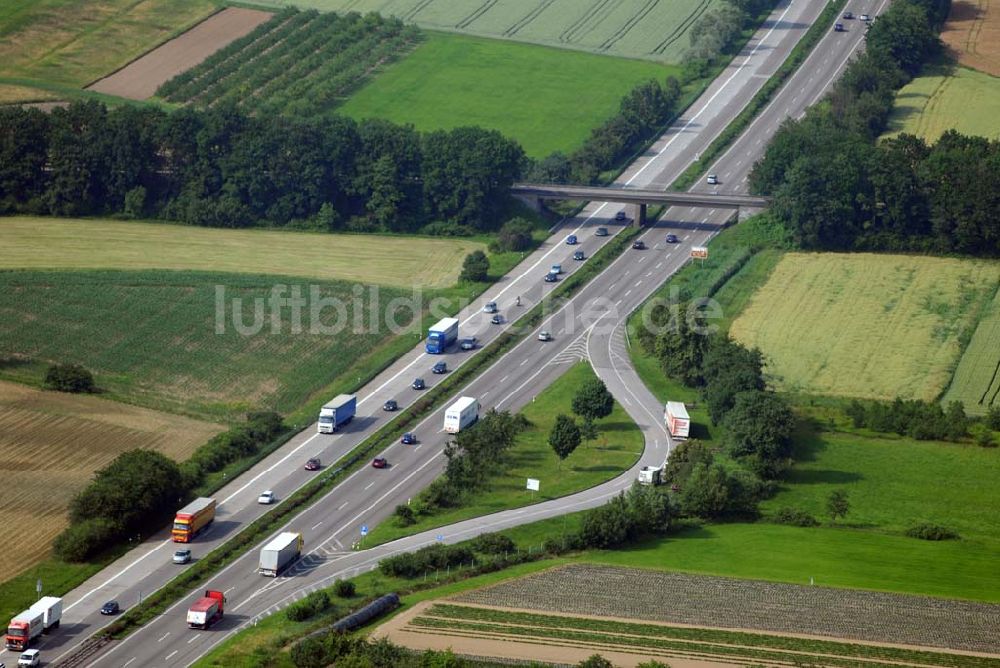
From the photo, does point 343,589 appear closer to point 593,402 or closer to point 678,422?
point 593,402

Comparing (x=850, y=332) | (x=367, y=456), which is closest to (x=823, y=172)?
(x=850, y=332)

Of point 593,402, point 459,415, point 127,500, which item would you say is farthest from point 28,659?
point 593,402

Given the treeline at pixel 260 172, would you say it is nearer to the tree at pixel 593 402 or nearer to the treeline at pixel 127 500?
the tree at pixel 593 402

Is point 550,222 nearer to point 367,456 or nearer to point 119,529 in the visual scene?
point 367,456

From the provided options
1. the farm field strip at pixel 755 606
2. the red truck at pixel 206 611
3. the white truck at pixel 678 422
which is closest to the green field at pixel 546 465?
the white truck at pixel 678 422

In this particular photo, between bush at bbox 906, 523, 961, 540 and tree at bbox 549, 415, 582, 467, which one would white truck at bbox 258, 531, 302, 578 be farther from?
bush at bbox 906, 523, 961, 540

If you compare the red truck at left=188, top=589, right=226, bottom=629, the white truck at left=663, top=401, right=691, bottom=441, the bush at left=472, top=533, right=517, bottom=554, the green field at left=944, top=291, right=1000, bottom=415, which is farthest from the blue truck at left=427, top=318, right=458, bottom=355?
the red truck at left=188, top=589, right=226, bottom=629
